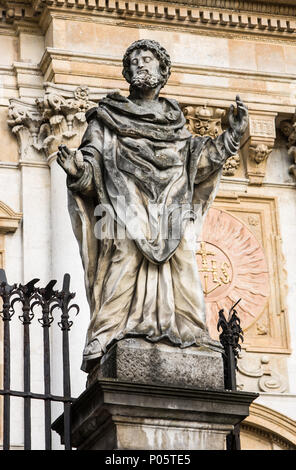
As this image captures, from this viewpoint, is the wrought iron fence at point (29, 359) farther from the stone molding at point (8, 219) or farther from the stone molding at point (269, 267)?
the stone molding at point (269, 267)

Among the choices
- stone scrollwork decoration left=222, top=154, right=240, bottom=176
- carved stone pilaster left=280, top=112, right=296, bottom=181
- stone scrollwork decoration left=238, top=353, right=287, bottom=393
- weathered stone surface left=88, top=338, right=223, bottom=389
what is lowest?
weathered stone surface left=88, top=338, right=223, bottom=389

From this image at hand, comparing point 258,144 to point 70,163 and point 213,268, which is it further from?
point 70,163

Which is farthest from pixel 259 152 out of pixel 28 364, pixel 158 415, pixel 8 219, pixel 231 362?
pixel 158 415

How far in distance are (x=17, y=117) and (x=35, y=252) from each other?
1.57 metres

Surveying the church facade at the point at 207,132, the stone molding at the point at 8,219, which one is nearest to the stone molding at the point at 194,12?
the church facade at the point at 207,132

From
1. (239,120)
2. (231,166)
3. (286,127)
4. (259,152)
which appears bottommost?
(239,120)

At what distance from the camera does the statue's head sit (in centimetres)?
931

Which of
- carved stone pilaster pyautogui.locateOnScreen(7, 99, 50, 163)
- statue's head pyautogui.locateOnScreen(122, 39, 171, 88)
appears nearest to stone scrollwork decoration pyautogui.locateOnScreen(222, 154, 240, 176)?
carved stone pilaster pyautogui.locateOnScreen(7, 99, 50, 163)

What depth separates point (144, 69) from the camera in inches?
368

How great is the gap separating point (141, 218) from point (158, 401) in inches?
46.1

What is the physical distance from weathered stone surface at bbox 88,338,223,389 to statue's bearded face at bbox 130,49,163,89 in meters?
1.81

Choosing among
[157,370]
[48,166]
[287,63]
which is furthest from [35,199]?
[157,370]

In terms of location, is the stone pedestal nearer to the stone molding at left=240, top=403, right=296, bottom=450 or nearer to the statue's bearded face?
the statue's bearded face
